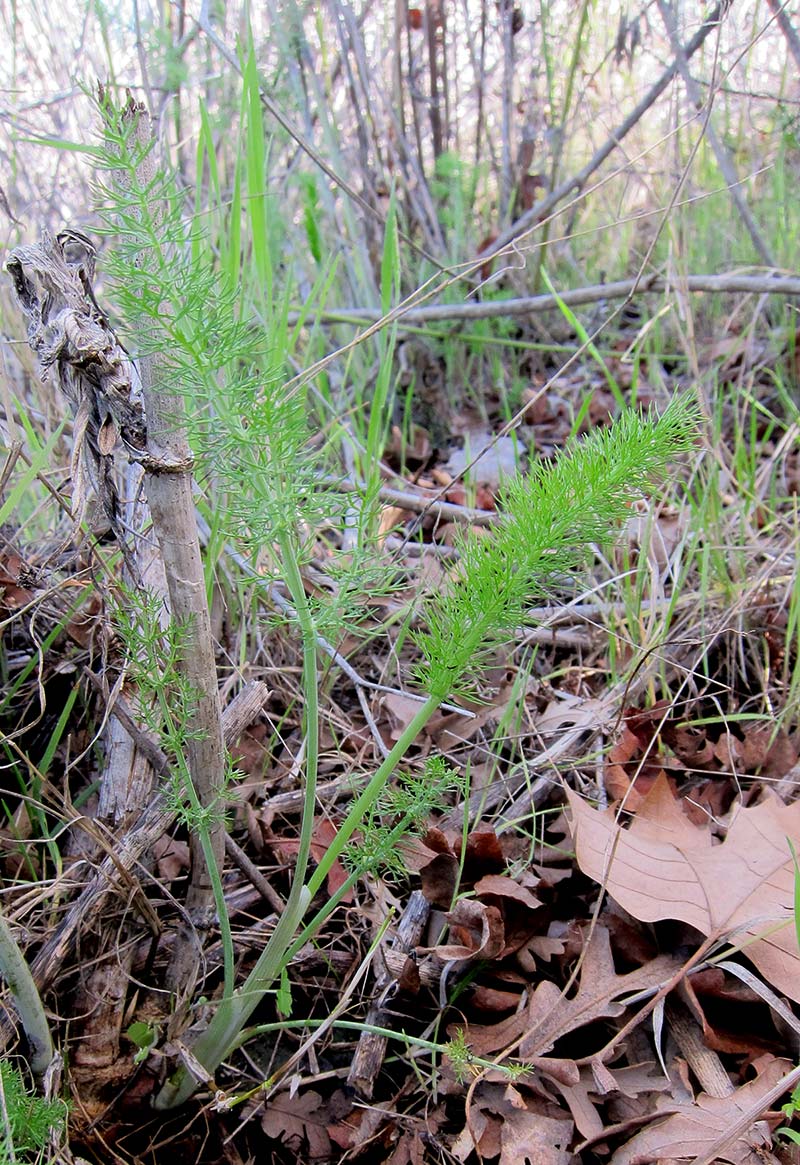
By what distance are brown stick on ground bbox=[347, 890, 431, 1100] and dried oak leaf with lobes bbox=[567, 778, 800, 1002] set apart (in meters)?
0.25

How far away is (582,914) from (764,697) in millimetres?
549

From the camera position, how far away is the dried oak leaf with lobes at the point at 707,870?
3.50 feet

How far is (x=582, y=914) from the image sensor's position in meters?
1.22

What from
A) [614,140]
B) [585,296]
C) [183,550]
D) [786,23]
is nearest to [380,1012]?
[183,550]

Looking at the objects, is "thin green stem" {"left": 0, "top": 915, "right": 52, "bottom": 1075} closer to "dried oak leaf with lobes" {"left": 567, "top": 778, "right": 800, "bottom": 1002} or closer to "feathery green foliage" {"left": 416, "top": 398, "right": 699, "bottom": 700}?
"feathery green foliage" {"left": 416, "top": 398, "right": 699, "bottom": 700}

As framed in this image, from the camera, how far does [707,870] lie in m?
1.15

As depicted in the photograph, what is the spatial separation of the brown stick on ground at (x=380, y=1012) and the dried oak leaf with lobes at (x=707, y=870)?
0.84 ft

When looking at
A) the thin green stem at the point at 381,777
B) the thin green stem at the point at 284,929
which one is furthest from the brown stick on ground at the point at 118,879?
the thin green stem at the point at 381,777

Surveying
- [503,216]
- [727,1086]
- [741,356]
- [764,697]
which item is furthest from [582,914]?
[503,216]

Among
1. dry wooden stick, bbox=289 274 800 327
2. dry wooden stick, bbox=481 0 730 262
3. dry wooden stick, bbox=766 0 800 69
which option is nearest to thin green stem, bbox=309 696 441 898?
dry wooden stick, bbox=289 274 800 327

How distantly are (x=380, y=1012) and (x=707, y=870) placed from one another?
49 cm

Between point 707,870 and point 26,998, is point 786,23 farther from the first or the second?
point 26,998

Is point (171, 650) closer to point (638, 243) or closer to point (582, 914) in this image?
point (582, 914)

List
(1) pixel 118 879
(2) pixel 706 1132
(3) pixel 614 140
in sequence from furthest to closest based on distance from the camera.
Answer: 1. (3) pixel 614 140
2. (1) pixel 118 879
3. (2) pixel 706 1132
